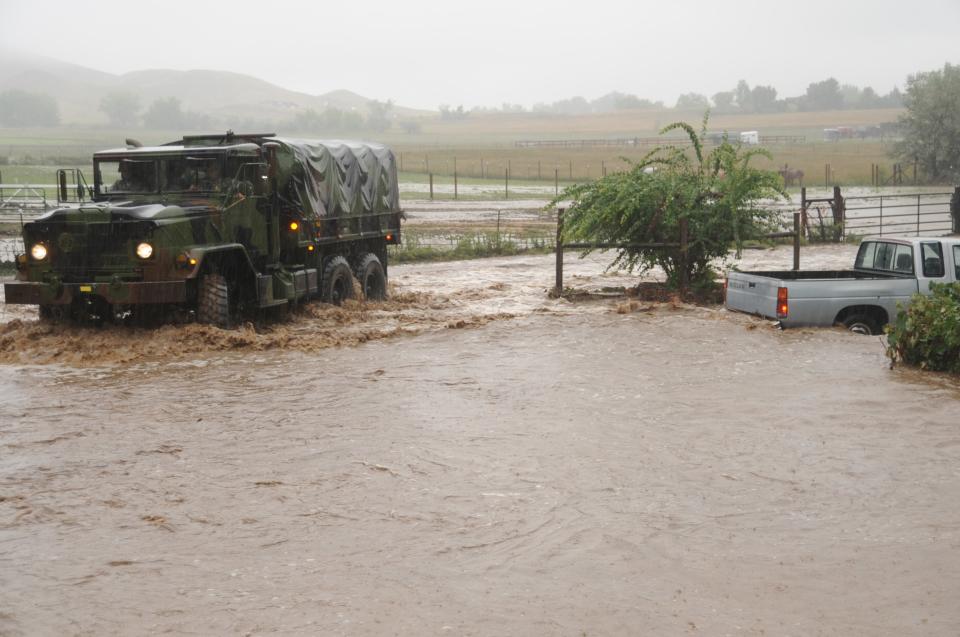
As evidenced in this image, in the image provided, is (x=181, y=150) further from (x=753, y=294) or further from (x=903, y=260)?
(x=903, y=260)

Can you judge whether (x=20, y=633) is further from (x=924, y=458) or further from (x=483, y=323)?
(x=483, y=323)

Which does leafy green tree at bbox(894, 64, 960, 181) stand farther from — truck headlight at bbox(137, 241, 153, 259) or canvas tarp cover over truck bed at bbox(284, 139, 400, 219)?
truck headlight at bbox(137, 241, 153, 259)

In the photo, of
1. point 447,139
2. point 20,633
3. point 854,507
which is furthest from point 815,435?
point 447,139

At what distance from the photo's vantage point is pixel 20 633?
5.75 meters

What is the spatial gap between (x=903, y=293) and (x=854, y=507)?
6.80 m

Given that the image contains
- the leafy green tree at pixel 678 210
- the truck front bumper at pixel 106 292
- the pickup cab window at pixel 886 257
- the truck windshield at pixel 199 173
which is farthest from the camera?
the leafy green tree at pixel 678 210

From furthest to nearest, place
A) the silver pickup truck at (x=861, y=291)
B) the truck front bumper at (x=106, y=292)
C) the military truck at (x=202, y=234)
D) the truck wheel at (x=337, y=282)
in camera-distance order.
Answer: the truck wheel at (x=337, y=282)
the silver pickup truck at (x=861, y=291)
the military truck at (x=202, y=234)
the truck front bumper at (x=106, y=292)

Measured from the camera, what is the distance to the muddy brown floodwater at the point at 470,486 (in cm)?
608

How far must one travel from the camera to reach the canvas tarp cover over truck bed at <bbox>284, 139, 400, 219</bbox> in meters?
16.0

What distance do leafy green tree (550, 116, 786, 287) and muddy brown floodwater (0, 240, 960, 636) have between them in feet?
12.2

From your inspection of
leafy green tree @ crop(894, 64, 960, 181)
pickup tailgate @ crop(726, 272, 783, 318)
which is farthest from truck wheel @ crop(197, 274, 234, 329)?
leafy green tree @ crop(894, 64, 960, 181)

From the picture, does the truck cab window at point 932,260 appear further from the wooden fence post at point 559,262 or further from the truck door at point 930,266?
the wooden fence post at point 559,262

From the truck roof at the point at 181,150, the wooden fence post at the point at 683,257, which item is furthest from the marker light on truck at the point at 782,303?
the truck roof at the point at 181,150

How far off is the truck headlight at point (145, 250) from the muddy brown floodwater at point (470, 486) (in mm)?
1083
